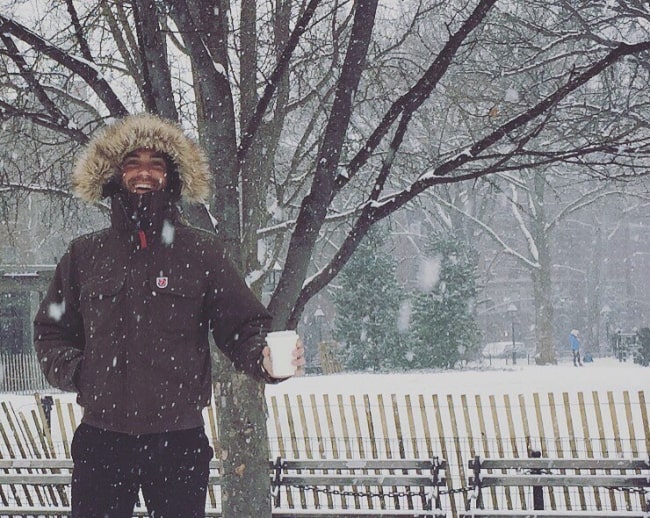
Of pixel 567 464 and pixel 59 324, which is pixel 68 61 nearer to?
pixel 59 324

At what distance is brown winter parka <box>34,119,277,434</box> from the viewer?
2557 mm

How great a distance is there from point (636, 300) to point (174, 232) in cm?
4797

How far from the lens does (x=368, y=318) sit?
2708 centimetres

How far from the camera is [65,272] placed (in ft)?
8.95

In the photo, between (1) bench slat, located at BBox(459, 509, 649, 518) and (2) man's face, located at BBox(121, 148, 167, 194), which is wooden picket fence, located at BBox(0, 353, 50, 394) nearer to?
(1) bench slat, located at BBox(459, 509, 649, 518)

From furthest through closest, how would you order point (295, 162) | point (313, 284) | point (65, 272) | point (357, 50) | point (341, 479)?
point (295, 162)
point (341, 479)
point (313, 284)
point (357, 50)
point (65, 272)

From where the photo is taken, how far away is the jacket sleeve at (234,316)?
2617 mm

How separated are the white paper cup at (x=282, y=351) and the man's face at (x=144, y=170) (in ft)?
2.47

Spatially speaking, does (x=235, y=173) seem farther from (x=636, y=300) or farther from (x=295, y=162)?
(x=636, y=300)

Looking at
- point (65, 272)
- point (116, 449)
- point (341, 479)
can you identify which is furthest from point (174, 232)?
point (341, 479)

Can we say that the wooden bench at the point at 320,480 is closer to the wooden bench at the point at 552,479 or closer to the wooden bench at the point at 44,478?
the wooden bench at the point at 44,478

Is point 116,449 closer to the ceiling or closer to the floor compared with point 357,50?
closer to the floor

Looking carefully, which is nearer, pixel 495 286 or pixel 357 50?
pixel 357 50

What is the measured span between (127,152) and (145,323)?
2.05ft
